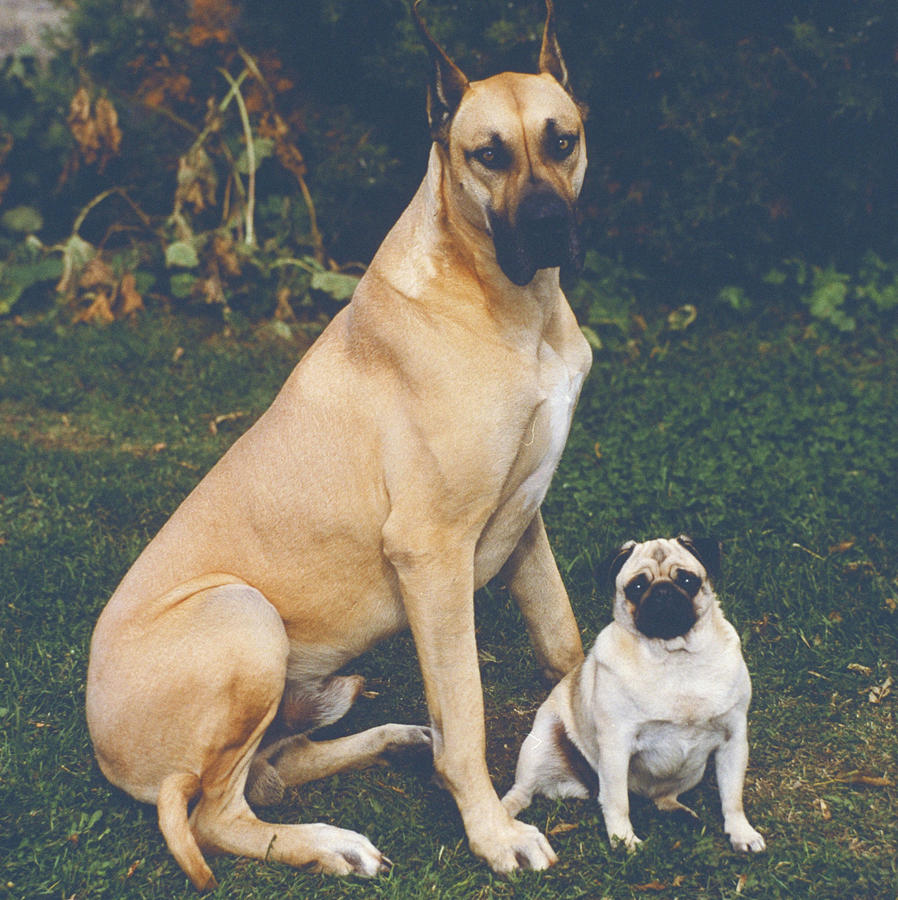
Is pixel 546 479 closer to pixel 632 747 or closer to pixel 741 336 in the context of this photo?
pixel 632 747

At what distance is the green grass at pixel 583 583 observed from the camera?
289cm

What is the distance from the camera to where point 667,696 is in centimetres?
290

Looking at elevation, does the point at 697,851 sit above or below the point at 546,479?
below

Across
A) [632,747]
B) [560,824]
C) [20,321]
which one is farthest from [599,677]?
[20,321]

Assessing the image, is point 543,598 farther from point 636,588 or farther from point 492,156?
point 492,156

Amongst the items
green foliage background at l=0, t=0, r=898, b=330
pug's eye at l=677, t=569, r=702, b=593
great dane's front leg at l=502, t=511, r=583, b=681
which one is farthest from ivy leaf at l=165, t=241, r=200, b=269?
pug's eye at l=677, t=569, r=702, b=593

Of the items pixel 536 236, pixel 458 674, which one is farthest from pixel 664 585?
pixel 536 236

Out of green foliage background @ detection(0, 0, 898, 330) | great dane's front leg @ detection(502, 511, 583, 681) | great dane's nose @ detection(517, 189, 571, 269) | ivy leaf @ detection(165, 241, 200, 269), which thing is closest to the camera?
great dane's nose @ detection(517, 189, 571, 269)

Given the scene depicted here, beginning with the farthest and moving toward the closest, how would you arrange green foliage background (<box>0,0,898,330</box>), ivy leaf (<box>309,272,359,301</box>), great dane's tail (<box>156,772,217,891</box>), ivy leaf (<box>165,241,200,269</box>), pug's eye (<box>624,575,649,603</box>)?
ivy leaf (<box>165,241,200,269</box>) → ivy leaf (<box>309,272,359,301</box>) → green foliage background (<box>0,0,898,330</box>) → pug's eye (<box>624,575,649,603</box>) → great dane's tail (<box>156,772,217,891</box>)

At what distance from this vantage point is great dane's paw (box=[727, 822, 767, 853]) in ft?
9.45

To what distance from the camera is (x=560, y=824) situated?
307 centimetres

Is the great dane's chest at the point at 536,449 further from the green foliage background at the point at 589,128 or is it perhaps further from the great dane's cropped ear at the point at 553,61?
the green foliage background at the point at 589,128

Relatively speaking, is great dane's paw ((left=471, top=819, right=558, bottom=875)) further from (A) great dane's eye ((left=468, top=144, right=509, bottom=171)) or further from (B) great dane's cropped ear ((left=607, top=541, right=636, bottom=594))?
(A) great dane's eye ((left=468, top=144, right=509, bottom=171))

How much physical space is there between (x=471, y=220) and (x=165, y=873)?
6.50 feet
